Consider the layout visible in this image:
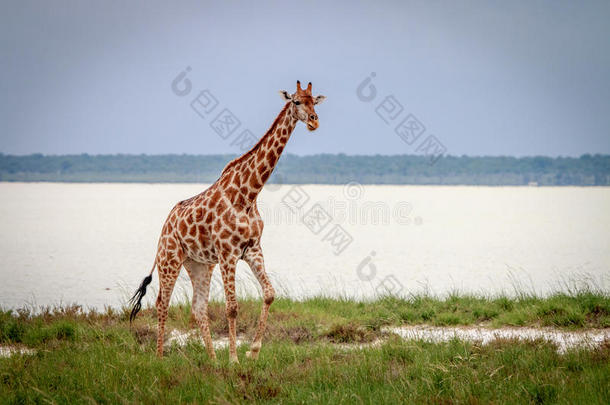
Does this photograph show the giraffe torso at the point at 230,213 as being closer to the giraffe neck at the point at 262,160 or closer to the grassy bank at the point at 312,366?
the giraffe neck at the point at 262,160

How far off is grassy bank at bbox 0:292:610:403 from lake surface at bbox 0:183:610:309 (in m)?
3.32

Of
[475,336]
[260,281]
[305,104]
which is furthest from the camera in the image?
[475,336]

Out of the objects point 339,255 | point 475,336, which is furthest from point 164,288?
point 339,255

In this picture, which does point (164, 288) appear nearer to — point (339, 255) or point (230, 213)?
point (230, 213)

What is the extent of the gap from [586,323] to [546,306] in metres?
0.79

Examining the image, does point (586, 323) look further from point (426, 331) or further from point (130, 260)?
point (130, 260)

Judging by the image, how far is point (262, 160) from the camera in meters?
8.03

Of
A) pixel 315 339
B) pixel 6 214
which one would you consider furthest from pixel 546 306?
pixel 6 214

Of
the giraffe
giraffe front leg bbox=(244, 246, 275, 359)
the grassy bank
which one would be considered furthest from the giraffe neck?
the grassy bank

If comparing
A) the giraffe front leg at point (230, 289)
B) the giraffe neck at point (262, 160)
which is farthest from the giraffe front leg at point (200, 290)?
the giraffe neck at point (262, 160)

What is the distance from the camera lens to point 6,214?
52.2 metres

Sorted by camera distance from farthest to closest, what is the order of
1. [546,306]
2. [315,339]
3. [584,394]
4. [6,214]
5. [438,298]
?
[6,214] → [438,298] → [546,306] → [315,339] → [584,394]

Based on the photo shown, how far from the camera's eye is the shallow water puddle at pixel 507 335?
8.92m

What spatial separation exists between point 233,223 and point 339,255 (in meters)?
21.7
